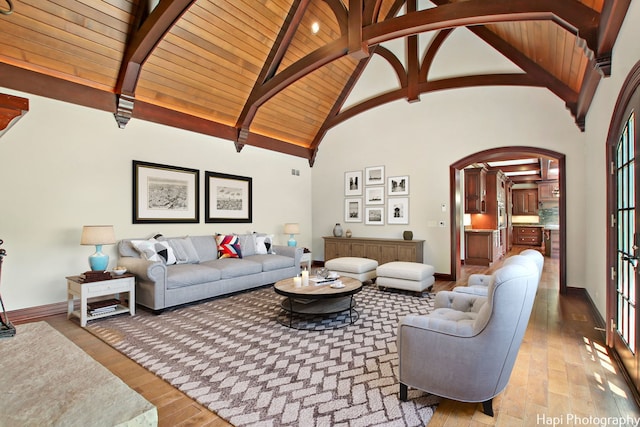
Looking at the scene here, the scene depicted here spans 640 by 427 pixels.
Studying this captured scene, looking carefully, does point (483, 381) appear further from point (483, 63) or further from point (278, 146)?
point (278, 146)

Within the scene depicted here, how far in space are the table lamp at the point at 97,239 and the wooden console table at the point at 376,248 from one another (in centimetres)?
448

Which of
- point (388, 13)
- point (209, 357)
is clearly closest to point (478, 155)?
point (388, 13)

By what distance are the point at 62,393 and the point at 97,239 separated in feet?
12.4

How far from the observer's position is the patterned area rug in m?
2.10

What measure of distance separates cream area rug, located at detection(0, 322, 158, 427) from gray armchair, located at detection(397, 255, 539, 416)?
1.69 metres

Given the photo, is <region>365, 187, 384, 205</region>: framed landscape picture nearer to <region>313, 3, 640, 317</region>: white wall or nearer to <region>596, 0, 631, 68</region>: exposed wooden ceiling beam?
<region>313, 3, 640, 317</region>: white wall

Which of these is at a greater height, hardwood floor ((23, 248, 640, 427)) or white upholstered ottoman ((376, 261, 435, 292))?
white upholstered ottoman ((376, 261, 435, 292))

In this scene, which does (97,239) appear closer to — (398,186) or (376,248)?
(376,248)

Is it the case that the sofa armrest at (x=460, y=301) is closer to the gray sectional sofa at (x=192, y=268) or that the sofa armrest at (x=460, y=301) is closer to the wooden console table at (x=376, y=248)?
the gray sectional sofa at (x=192, y=268)

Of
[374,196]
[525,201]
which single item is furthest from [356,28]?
[525,201]

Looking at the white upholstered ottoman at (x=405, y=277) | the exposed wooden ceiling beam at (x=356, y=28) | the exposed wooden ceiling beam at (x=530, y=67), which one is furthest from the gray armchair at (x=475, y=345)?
the exposed wooden ceiling beam at (x=530, y=67)

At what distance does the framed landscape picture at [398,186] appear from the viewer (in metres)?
6.77

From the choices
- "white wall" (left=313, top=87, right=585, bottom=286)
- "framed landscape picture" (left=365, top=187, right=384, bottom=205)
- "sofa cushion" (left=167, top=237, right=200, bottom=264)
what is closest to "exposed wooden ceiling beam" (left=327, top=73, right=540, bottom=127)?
"white wall" (left=313, top=87, right=585, bottom=286)

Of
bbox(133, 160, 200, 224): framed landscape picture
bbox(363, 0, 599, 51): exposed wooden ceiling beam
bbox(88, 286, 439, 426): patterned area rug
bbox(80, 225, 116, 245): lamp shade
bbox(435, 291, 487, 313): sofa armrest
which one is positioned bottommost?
bbox(88, 286, 439, 426): patterned area rug
